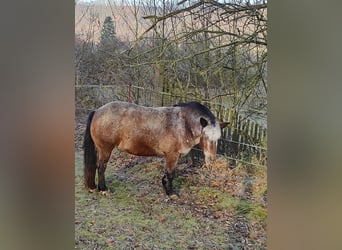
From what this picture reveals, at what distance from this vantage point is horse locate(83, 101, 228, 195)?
7.39 feet

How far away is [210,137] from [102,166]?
0.70 metres

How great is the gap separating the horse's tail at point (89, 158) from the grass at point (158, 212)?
0.12ft

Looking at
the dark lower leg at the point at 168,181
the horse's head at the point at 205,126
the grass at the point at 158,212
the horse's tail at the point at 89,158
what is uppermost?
the horse's head at the point at 205,126

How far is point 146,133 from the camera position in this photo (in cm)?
229

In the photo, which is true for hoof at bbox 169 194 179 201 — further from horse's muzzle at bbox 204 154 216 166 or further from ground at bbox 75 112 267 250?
horse's muzzle at bbox 204 154 216 166

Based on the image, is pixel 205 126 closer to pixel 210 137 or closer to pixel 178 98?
pixel 210 137

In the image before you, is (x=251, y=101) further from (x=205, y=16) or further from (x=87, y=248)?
(x=87, y=248)

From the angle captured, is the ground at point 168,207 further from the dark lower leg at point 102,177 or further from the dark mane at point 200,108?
the dark mane at point 200,108

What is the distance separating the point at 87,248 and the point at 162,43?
1.34 metres

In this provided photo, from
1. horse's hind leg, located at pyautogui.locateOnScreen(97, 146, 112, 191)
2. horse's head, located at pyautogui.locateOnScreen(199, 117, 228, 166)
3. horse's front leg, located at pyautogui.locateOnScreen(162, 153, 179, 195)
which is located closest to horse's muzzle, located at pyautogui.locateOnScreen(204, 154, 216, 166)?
horse's head, located at pyautogui.locateOnScreen(199, 117, 228, 166)

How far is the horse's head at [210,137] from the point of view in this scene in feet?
7.29

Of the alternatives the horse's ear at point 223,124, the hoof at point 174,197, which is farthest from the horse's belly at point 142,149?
the horse's ear at point 223,124
